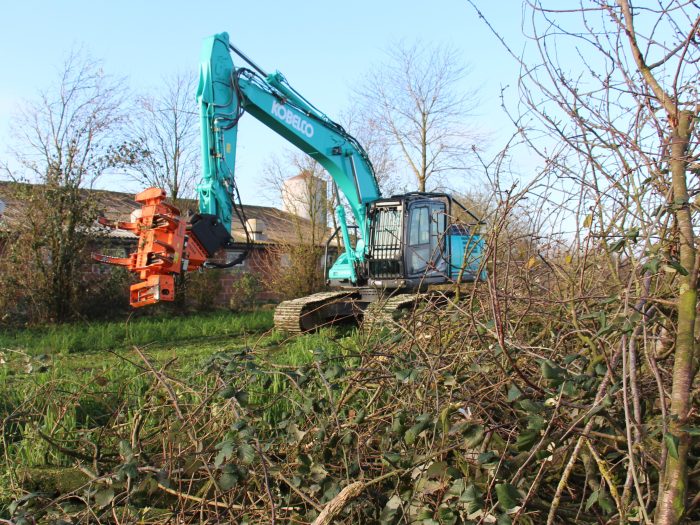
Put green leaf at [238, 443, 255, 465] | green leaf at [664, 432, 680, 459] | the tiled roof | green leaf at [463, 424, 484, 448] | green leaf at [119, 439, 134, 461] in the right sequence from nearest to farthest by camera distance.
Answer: green leaf at [664, 432, 680, 459], green leaf at [463, 424, 484, 448], green leaf at [238, 443, 255, 465], green leaf at [119, 439, 134, 461], the tiled roof

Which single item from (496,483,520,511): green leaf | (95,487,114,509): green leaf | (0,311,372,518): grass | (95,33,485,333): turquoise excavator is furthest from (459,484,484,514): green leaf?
(95,33,485,333): turquoise excavator

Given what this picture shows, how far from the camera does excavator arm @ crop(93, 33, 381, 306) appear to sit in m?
6.70

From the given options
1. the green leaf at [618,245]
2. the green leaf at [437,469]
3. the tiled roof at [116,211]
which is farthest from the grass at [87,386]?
the tiled roof at [116,211]

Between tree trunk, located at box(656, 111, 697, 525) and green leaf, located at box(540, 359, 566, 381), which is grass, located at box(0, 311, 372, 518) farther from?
tree trunk, located at box(656, 111, 697, 525)

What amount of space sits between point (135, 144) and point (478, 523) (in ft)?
49.0

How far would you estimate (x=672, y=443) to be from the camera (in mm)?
1878

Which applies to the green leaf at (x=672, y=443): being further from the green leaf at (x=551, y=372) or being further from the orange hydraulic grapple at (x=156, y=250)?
the orange hydraulic grapple at (x=156, y=250)

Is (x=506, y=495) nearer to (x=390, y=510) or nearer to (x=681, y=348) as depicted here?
(x=390, y=510)

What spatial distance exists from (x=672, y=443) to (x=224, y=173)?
700 cm

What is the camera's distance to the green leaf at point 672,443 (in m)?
1.87

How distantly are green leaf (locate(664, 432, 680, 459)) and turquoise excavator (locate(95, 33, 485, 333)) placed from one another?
4250 mm

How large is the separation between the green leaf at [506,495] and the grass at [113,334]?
7.70 metres

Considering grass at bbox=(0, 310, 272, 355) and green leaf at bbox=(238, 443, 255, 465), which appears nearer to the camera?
green leaf at bbox=(238, 443, 255, 465)

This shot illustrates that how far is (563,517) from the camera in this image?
2492mm
